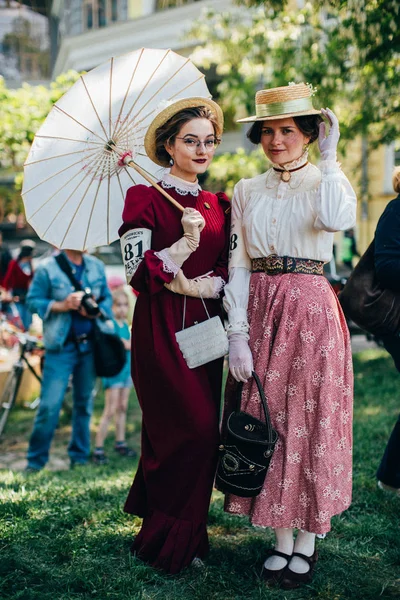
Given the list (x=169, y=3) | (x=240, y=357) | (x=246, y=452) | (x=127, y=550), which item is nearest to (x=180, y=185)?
(x=240, y=357)

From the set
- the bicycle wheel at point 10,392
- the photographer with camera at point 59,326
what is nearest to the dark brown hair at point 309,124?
the photographer with camera at point 59,326

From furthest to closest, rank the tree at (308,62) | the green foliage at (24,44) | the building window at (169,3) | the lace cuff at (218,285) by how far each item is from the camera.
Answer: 1. the green foliage at (24,44)
2. the building window at (169,3)
3. the tree at (308,62)
4. the lace cuff at (218,285)

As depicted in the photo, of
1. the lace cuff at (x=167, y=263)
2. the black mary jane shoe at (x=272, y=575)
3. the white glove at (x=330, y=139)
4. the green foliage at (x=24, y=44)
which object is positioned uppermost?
the green foliage at (x=24, y=44)

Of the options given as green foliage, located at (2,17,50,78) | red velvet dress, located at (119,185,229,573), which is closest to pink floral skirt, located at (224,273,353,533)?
red velvet dress, located at (119,185,229,573)

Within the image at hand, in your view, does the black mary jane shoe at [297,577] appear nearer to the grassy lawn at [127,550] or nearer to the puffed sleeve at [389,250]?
the grassy lawn at [127,550]

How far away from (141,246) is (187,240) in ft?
0.70

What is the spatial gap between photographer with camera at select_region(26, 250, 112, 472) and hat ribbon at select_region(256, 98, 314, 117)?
2993 mm

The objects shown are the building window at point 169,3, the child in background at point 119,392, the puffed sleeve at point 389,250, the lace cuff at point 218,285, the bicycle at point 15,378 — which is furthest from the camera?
the building window at point 169,3

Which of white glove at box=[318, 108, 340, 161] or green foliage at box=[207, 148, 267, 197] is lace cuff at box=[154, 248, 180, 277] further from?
green foliage at box=[207, 148, 267, 197]

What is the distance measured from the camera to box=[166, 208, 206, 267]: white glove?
3334mm

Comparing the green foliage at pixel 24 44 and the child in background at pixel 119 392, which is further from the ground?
the green foliage at pixel 24 44

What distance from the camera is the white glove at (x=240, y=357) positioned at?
3295 mm

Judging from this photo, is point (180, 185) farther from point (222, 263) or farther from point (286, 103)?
point (286, 103)

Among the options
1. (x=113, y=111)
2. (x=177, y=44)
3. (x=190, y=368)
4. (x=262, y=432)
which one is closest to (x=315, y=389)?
(x=262, y=432)
